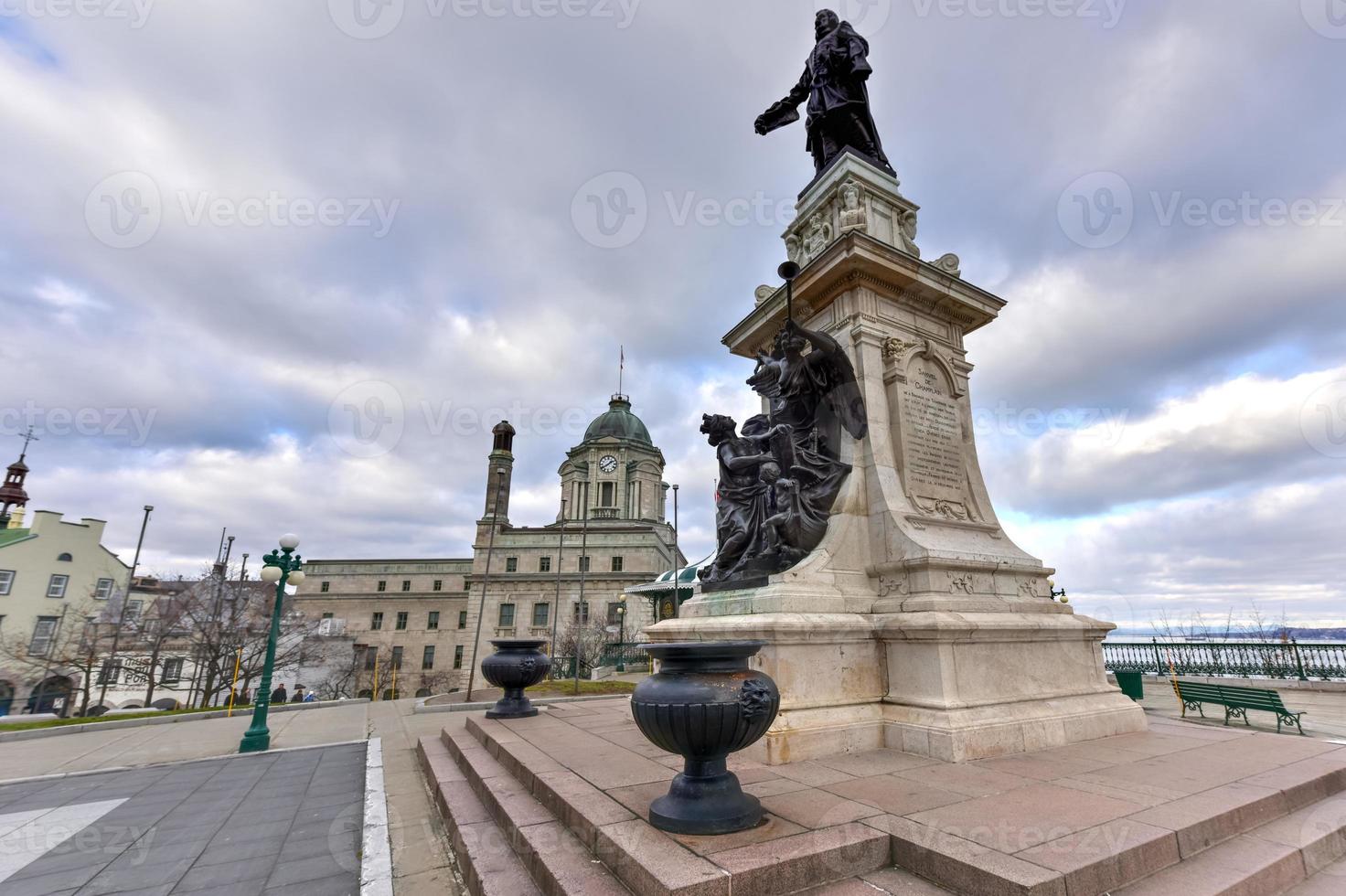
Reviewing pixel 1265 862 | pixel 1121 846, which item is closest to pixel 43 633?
pixel 1121 846

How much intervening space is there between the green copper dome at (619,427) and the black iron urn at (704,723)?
6473cm

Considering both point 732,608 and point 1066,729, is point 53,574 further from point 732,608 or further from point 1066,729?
point 1066,729

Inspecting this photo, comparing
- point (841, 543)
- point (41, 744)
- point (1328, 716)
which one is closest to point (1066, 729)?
point (841, 543)

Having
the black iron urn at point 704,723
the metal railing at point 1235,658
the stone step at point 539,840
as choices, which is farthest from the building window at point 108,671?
the metal railing at point 1235,658

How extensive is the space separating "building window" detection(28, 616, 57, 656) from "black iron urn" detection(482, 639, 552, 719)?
160ft

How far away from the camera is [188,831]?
522 centimetres

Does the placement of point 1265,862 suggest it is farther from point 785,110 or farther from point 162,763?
point 162,763

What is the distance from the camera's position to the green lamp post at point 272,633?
9.66 m

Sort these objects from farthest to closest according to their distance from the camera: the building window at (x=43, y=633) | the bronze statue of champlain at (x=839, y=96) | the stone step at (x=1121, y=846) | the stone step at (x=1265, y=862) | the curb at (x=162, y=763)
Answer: the building window at (x=43, y=633), the bronze statue of champlain at (x=839, y=96), the curb at (x=162, y=763), the stone step at (x=1265, y=862), the stone step at (x=1121, y=846)

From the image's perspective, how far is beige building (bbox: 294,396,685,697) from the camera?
56.6 meters

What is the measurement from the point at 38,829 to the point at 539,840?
528cm

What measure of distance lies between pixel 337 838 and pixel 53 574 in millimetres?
54941

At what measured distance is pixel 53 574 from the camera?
136 ft

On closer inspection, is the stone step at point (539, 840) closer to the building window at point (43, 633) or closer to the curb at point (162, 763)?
the curb at point (162, 763)
